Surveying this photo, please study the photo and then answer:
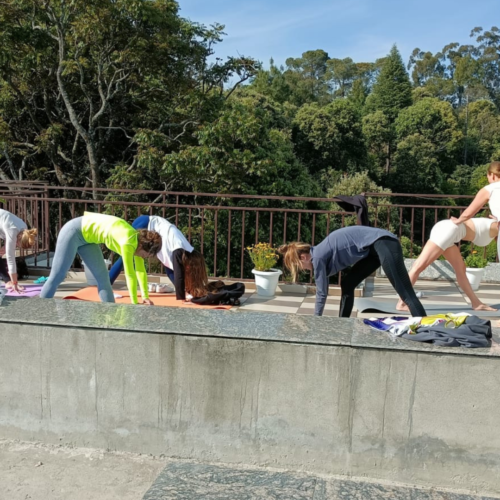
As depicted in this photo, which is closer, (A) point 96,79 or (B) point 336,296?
(B) point 336,296

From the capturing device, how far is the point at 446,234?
6.36m

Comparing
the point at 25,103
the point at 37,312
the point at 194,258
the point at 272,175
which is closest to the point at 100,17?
the point at 25,103

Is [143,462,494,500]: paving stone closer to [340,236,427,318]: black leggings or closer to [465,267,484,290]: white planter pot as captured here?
[340,236,427,318]: black leggings

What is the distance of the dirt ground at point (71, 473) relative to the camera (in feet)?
10.3

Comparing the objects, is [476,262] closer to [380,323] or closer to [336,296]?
[336,296]

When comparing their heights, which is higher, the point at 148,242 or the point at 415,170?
the point at 415,170

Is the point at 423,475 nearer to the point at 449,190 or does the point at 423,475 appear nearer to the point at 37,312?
the point at 37,312

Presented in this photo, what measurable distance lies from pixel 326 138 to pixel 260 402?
3075cm

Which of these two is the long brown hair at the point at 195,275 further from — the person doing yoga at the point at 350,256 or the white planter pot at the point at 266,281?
the person doing yoga at the point at 350,256

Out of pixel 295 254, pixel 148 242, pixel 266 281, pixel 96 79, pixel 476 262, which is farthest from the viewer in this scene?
pixel 96 79

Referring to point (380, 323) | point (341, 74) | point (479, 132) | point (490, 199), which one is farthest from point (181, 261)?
point (341, 74)

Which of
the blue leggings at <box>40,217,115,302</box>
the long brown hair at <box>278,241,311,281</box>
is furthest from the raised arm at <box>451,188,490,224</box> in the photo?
the blue leggings at <box>40,217,115,302</box>

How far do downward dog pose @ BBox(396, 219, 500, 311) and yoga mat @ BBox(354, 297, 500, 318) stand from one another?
121 mm

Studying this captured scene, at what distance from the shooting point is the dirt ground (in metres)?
3.15
